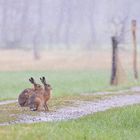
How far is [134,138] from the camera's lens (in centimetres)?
1513

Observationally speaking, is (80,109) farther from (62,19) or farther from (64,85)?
(62,19)

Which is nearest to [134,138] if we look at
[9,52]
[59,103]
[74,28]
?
[59,103]

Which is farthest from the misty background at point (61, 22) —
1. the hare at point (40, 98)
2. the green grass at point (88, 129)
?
the green grass at point (88, 129)

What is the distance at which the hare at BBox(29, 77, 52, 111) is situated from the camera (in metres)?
19.8

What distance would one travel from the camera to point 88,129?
15523 millimetres

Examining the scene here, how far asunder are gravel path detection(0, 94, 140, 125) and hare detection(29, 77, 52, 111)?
1.43ft

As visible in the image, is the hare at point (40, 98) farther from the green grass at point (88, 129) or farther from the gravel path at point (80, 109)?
the green grass at point (88, 129)

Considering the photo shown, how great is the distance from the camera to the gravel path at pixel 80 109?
60.0 feet

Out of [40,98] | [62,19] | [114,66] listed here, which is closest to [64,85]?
[114,66]

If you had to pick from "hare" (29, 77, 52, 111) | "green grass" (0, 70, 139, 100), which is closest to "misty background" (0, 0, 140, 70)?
"green grass" (0, 70, 139, 100)

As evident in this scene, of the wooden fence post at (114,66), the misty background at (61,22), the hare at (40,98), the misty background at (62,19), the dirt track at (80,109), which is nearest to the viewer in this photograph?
the dirt track at (80,109)

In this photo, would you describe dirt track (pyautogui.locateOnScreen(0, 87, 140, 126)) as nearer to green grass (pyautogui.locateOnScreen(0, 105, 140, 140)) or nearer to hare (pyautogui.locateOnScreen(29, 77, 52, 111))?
hare (pyautogui.locateOnScreen(29, 77, 52, 111))

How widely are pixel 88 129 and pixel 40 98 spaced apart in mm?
4548

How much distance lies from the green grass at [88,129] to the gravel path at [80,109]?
1096mm
